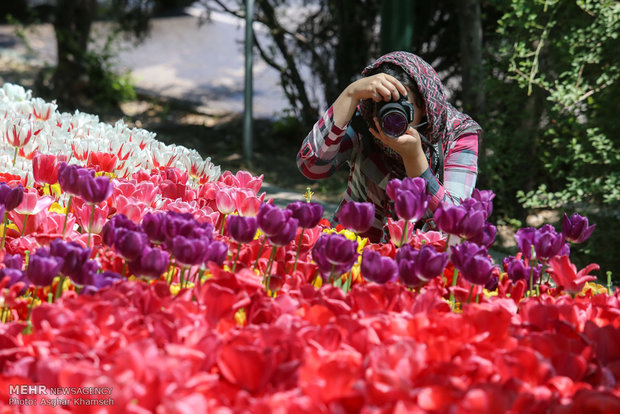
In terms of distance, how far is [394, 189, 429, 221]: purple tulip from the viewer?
59.7 inches

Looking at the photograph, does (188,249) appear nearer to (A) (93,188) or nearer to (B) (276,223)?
(B) (276,223)

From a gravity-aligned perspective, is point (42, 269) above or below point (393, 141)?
below

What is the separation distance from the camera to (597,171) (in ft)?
15.5

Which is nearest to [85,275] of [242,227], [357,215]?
[242,227]

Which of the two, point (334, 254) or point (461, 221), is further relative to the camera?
point (461, 221)

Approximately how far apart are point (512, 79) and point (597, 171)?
961 mm

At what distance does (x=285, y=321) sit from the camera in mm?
1168

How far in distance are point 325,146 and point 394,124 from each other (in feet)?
1.38

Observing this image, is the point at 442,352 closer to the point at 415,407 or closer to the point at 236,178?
the point at 415,407

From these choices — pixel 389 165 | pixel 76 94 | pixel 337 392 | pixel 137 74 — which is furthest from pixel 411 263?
pixel 137 74

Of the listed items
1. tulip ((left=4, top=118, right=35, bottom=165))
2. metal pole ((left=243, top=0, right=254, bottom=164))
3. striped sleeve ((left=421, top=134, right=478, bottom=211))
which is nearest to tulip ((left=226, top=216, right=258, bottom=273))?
tulip ((left=4, top=118, right=35, bottom=165))

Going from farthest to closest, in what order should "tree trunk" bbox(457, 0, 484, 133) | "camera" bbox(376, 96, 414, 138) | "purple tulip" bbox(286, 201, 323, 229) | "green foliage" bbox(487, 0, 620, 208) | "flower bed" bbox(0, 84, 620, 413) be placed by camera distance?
"tree trunk" bbox(457, 0, 484, 133) → "green foliage" bbox(487, 0, 620, 208) → "camera" bbox(376, 96, 414, 138) → "purple tulip" bbox(286, 201, 323, 229) → "flower bed" bbox(0, 84, 620, 413)

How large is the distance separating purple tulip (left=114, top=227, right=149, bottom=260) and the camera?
1097 millimetres

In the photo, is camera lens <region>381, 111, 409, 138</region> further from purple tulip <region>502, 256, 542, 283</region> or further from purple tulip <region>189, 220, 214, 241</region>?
purple tulip <region>189, 220, 214, 241</region>
